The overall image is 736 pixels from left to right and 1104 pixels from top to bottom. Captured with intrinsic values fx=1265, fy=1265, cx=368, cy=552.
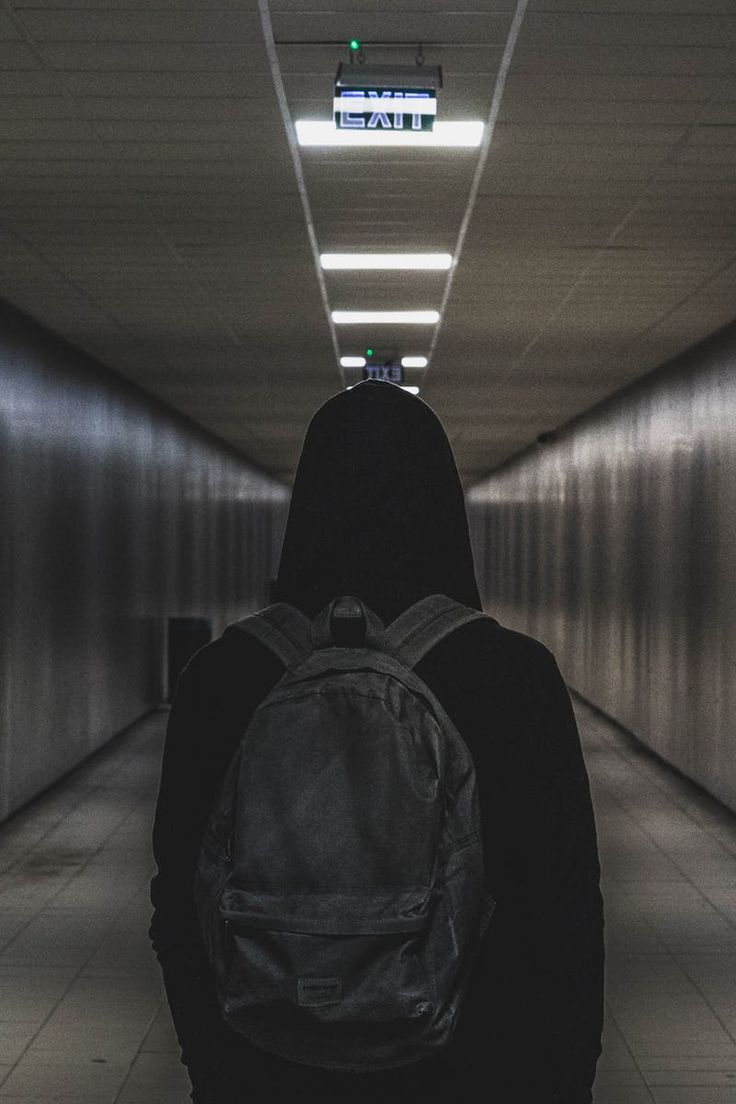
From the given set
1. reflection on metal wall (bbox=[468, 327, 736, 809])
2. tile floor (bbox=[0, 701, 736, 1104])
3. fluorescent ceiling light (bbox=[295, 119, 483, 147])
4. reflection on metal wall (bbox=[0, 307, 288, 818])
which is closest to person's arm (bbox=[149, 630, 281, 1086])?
tile floor (bbox=[0, 701, 736, 1104])

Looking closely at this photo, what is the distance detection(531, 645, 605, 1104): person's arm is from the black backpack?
10 cm

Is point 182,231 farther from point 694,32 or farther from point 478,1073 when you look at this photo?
point 478,1073

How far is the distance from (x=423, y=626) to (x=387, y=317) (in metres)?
6.98

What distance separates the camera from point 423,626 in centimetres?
151

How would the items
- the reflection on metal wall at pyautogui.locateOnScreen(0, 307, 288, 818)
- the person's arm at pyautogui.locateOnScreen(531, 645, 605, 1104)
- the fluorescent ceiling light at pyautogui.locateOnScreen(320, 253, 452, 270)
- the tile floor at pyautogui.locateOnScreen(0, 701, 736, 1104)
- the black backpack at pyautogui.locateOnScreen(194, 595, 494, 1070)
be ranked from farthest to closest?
the reflection on metal wall at pyautogui.locateOnScreen(0, 307, 288, 818), the fluorescent ceiling light at pyautogui.locateOnScreen(320, 253, 452, 270), the tile floor at pyautogui.locateOnScreen(0, 701, 736, 1104), the person's arm at pyautogui.locateOnScreen(531, 645, 605, 1104), the black backpack at pyautogui.locateOnScreen(194, 595, 494, 1070)

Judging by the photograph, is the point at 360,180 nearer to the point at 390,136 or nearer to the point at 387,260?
the point at 390,136

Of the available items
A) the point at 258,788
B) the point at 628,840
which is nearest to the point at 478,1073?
the point at 258,788

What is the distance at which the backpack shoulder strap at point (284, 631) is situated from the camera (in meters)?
1.53

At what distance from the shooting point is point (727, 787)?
797 cm

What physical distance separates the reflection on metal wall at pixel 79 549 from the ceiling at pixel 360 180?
0.58m

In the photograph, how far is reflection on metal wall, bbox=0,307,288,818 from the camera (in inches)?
303

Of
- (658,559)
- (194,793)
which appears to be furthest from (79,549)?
(194,793)

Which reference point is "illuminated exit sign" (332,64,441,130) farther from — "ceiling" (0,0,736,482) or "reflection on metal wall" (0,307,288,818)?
"reflection on metal wall" (0,307,288,818)

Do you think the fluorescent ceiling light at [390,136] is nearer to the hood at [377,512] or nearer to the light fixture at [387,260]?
the light fixture at [387,260]
